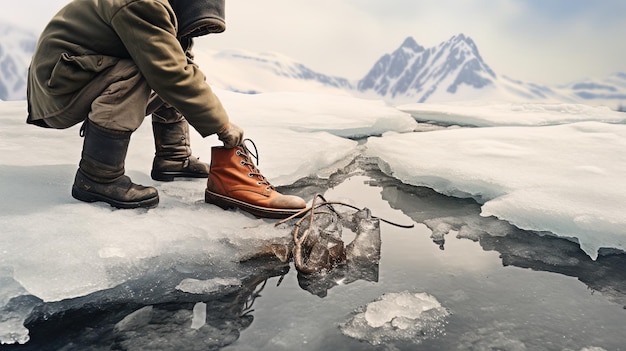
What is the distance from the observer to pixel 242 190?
5.36 ft

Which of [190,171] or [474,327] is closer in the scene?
[474,327]

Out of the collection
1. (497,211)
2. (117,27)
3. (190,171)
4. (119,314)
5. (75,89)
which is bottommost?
(119,314)

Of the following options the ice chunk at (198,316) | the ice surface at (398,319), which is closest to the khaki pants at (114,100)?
the ice chunk at (198,316)

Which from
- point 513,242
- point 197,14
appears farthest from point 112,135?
point 513,242

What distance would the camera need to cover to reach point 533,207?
178 cm

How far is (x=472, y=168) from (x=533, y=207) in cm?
66

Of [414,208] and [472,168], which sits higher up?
[472,168]

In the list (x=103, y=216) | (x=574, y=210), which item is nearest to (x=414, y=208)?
(x=574, y=210)

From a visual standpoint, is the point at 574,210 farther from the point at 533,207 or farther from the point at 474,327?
the point at 474,327

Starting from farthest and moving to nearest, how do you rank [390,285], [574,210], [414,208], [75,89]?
[414,208] < [574,210] < [75,89] < [390,285]

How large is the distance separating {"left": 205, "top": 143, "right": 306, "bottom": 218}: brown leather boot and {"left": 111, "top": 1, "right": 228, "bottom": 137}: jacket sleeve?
0.18 metres

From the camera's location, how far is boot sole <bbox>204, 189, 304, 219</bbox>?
1.61 m

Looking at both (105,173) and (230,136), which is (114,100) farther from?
(230,136)

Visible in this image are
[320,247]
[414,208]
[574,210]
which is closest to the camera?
[320,247]
